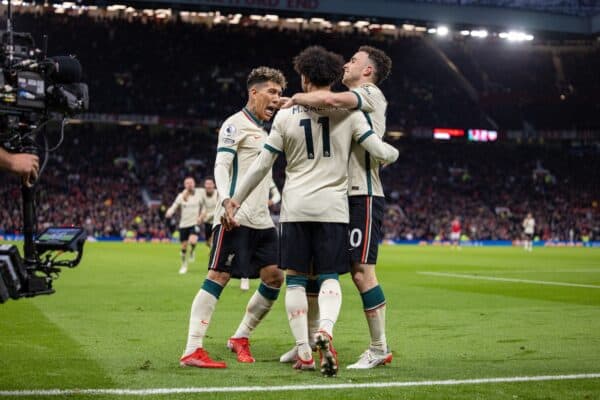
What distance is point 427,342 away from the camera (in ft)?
28.4

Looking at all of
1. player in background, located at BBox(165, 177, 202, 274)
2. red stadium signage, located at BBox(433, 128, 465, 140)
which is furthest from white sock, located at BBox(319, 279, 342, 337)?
red stadium signage, located at BBox(433, 128, 465, 140)

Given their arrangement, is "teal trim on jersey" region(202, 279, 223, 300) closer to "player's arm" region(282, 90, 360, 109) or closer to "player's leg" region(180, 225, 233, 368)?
"player's leg" region(180, 225, 233, 368)

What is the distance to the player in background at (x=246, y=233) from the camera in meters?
7.38

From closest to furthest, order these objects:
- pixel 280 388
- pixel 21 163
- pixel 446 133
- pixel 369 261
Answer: pixel 21 163
pixel 280 388
pixel 369 261
pixel 446 133

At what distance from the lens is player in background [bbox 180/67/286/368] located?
7375mm

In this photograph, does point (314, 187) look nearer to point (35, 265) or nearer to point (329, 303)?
point (329, 303)

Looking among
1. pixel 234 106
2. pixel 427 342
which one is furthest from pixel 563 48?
pixel 427 342

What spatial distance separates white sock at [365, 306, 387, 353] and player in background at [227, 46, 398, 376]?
1.83ft

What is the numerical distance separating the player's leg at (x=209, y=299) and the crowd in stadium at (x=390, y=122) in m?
39.3

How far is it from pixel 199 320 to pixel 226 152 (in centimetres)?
161

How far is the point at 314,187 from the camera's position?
6.73 metres

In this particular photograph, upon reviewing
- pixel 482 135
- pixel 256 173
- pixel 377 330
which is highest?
pixel 482 135

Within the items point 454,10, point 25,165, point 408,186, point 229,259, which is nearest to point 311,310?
point 229,259

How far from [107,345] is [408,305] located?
6.00 meters
